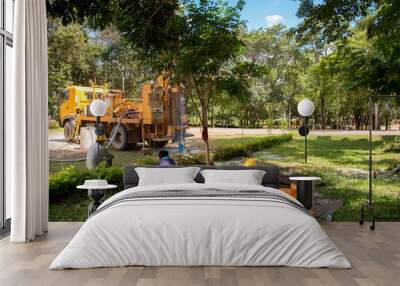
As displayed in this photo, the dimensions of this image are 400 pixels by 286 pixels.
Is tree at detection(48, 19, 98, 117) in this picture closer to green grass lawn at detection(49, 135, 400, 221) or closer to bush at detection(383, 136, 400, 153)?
green grass lawn at detection(49, 135, 400, 221)

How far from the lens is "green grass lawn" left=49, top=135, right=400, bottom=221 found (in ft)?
21.8

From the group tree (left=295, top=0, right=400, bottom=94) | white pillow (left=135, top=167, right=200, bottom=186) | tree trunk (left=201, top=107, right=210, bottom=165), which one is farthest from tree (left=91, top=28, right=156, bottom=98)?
tree (left=295, top=0, right=400, bottom=94)

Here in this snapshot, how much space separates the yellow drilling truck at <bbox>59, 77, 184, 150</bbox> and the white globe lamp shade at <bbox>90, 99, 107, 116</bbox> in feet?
0.59

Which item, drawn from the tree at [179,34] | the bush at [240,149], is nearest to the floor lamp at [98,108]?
the tree at [179,34]

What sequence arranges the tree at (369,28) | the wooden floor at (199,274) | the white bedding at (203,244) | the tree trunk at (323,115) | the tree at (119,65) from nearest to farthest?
the wooden floor at (199,274) → the white bedding at (203,244) → the tree at (369,28) → the tree at (119,65) → the tree trunk at (323,115)

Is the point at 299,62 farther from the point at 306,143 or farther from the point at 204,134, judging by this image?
the point at 204,134

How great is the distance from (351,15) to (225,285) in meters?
4.73

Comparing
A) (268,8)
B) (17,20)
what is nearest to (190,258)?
(17,20)

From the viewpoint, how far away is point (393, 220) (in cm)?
632

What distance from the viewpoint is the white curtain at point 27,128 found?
4.78 metres

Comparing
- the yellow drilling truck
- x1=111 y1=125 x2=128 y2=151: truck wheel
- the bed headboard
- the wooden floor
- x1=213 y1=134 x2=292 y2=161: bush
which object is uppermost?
the yellow drilling truck

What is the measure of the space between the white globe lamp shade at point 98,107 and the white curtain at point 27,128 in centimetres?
134

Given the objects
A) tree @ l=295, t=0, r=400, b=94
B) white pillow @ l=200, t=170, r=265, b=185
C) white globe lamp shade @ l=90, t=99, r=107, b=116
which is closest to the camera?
white pillow @ l=200, t=170, r=265, b=185

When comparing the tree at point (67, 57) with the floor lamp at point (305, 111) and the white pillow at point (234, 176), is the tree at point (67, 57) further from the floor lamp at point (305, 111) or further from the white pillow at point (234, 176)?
the floor lamp at point (305, 111)
